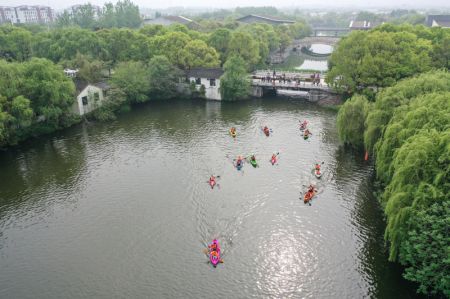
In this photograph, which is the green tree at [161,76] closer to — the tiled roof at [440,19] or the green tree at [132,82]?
the green tree at [132,82]

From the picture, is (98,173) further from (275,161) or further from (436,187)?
(436,187)

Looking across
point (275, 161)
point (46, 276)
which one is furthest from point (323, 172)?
point (46, 276)

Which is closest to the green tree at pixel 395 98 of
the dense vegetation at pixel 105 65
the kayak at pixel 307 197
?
the kayak at pixel 307 197

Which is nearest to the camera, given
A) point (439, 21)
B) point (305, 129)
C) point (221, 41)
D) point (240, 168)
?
point (240, 168)

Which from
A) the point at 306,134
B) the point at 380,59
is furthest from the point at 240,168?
the point at 380,59

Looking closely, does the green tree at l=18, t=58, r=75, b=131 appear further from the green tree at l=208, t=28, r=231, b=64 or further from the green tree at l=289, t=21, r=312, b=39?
the green tree at l=289, t=21, r=312, b=39

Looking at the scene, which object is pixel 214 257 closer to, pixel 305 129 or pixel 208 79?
pixel 305 129

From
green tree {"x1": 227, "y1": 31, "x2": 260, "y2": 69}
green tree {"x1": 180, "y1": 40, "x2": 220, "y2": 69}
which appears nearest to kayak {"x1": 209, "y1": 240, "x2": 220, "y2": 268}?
green tree {"x1": 180, "y1": 40, "x2": 220, "y2": 69}
